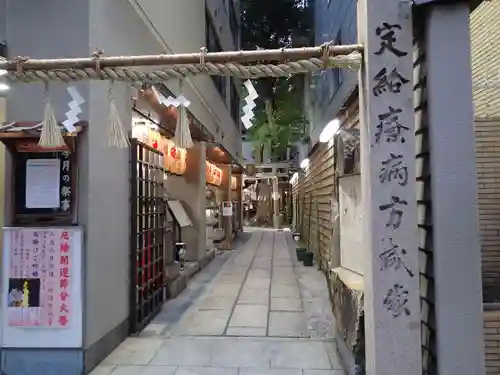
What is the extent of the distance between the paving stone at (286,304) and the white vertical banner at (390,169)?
4640mm

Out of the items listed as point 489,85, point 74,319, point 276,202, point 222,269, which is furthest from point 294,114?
point 74,319

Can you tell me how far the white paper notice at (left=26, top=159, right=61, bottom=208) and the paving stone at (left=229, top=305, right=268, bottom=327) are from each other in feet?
11.3

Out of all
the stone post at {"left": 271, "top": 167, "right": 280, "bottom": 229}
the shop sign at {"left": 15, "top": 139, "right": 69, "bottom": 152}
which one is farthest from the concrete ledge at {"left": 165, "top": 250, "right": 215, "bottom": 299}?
the stone post at {"left": 271, "top": 167, "right": 280, "bottom": 229}

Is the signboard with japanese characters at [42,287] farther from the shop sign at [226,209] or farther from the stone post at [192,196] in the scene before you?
the shop sign at [226,209]

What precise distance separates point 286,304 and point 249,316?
1120 millimetres

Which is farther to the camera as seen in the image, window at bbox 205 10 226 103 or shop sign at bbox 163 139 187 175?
window at bbox 205 10 226 103

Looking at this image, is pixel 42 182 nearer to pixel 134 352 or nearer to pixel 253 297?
pixel 134 352

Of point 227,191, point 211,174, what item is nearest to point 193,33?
point 211,174

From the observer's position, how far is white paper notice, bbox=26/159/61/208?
481cm

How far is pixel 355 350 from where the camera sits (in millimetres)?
4262

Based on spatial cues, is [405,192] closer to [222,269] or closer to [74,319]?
[74,319]

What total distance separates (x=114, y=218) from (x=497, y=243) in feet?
15.8

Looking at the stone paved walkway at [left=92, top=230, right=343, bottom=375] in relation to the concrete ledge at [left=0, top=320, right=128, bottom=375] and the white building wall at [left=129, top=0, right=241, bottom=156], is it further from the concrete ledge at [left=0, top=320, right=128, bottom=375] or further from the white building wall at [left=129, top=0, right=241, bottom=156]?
the white building wall at [left=129, top=0, right=241, bottom=156]

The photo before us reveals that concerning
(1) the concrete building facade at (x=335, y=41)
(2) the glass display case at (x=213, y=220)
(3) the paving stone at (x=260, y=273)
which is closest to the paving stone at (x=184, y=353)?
(1) the concrete building facade at (x=335, y=41)
